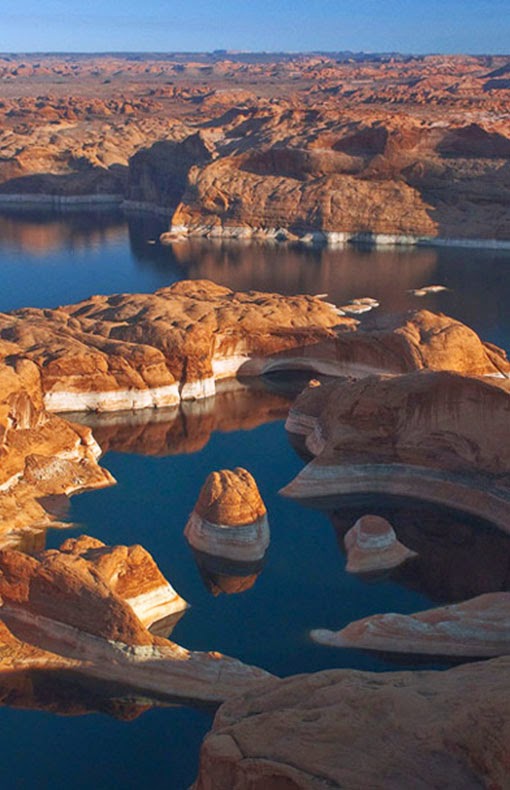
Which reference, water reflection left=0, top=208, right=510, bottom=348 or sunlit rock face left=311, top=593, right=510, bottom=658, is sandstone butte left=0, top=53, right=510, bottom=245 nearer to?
water reflection left=0, top=208, right=510, bottom=348

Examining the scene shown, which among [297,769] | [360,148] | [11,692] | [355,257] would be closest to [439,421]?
[11,692]

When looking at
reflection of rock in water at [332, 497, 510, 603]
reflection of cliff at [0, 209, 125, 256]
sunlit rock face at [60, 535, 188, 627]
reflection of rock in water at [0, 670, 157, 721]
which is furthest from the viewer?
reflection of cliff at [0, 209, 125, 256]

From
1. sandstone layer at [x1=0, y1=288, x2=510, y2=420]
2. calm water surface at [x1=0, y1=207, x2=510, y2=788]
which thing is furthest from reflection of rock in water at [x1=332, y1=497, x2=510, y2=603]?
sandstone layer at [x1=0, y1=288, x2=510, y2=420]

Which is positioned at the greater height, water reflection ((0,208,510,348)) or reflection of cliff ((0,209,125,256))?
water reflection ((0,208,510,348))

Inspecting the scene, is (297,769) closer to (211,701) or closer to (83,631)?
(211,701)

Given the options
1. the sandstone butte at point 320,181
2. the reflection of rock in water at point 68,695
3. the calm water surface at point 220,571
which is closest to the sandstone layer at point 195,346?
the calm water surface at point 220,571

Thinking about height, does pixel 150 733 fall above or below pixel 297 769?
below

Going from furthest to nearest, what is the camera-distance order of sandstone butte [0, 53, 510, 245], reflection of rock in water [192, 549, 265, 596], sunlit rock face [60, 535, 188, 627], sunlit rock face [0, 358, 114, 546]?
1. sandstone butte [0, 53, 510, 245]
2. sunlit rock face [0, 358, 114, 546]
3. reflection of rock in water [192, 549, 265, 596]
4. sunlit rock face [60, 535, 188, 627]
